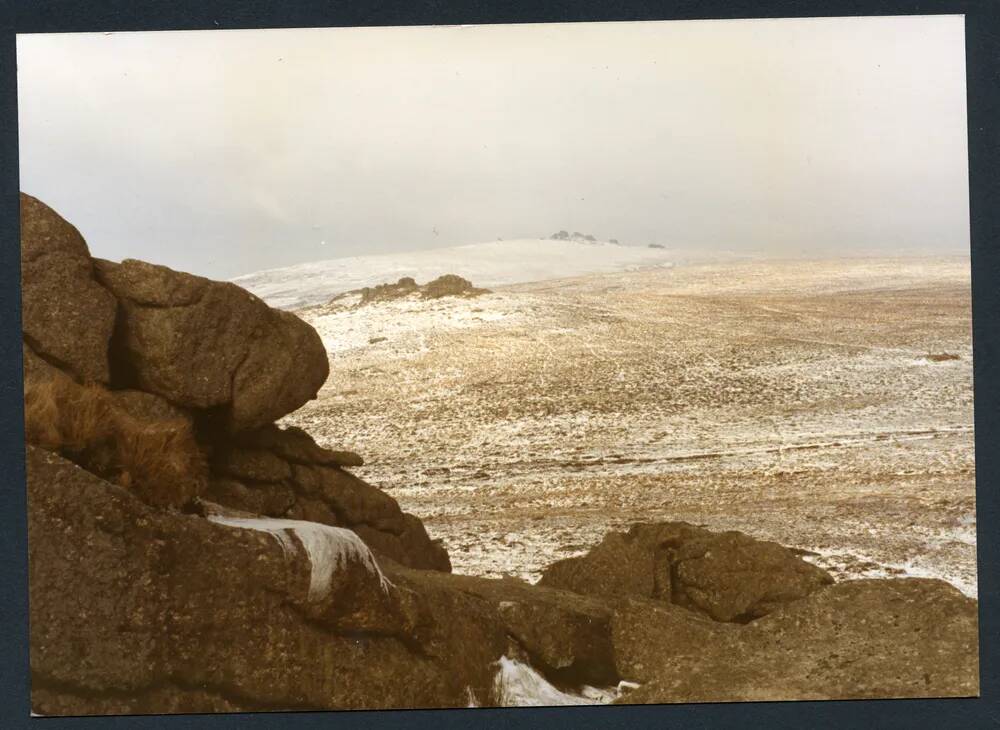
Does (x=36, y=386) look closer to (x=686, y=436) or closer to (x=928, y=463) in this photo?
(x=686, y=436)

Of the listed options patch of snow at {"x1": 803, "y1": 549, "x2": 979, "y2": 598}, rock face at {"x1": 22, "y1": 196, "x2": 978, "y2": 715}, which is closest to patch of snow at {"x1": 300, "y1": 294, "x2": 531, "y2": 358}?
rock face at {"x1": 22, "y1": 196, "x2": 978, "y2": 715}

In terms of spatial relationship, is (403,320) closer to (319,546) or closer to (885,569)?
(319,546)

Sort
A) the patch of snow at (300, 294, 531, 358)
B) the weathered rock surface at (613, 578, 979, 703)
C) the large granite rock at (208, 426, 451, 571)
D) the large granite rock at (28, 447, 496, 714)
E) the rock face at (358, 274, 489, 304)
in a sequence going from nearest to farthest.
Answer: the large granite rock at (28, 447, 496, 714), the weathered rock surface at (613, 578, 979, 703), the large granite rock at (208, 426, 451, 571), the patch of snow at (300, 294, 531, 358), the rock face at (358, 274, 489, 304)

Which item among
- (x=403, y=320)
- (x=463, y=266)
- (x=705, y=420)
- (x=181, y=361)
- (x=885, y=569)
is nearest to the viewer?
(x=181, y=361)

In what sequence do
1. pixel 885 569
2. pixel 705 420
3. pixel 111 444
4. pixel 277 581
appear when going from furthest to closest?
pixel 705 420
pixel 885 569
pixel 277 581
pixel 111 444

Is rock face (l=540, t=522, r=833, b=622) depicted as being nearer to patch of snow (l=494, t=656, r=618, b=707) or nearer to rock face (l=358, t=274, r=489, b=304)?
patch of snow (l=494, t=656, r=618, b=707)

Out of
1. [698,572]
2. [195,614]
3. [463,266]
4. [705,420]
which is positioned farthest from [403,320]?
[195,614]
